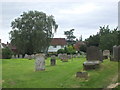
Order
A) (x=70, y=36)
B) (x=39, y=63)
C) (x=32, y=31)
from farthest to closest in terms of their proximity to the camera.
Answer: (x=70, y=36) → (x=32, y=31) → (x=39, y=63)

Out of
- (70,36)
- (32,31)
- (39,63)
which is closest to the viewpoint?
(39,63)

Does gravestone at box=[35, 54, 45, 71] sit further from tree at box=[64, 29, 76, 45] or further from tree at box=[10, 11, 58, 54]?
tree at box=[64, 29, 76, 45]

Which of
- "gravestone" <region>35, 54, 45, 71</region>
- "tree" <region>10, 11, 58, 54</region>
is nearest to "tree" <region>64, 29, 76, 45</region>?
"tree" <region>10, 11, 58, 54</region>

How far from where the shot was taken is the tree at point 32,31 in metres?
65.5

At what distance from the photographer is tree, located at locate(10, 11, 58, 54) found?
215 feet

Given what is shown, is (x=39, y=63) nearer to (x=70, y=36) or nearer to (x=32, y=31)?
(x=32, y=31)

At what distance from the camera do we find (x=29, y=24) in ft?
224

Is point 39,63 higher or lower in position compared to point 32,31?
lower

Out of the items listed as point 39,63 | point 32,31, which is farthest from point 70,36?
point 39,63

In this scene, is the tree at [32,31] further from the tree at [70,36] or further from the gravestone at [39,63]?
the tree at [70,36]

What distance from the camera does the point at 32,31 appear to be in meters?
67.2

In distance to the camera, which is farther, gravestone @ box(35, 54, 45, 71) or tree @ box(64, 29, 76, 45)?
tree @ box(64, 29, 76, 45)

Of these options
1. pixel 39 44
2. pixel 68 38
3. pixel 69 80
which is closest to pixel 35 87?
pixel 69 80

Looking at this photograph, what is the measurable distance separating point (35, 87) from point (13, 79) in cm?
280
